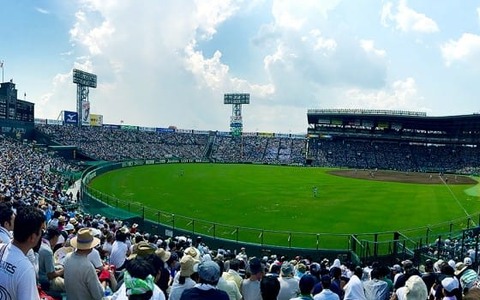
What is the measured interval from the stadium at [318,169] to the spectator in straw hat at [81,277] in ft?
47.5

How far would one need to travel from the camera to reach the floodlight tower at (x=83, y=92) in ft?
306

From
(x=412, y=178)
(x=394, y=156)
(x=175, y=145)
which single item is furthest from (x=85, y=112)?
(x=394, y=156)

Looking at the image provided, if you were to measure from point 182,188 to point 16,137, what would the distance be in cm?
3263

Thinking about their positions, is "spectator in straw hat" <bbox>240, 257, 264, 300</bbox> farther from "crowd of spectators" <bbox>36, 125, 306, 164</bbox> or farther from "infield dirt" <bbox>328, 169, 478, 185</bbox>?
"crowd of spectators" <bbox>36, 125, 306, 164</bbox>

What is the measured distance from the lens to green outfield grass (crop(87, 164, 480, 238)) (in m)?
27.9

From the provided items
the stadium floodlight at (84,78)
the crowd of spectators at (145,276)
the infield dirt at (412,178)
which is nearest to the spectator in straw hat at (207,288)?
the crowd of spectators at (145,276)

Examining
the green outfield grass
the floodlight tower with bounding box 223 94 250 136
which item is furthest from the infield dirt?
the floodlight tower with bounding box 223 94 250 136

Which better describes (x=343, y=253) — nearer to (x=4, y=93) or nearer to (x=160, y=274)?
(x=160, y=274)

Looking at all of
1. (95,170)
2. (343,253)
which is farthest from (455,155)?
(343,253)

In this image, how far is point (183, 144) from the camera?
341ft

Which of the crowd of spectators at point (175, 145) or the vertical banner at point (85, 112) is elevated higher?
the vertical banner at point (85, 112)

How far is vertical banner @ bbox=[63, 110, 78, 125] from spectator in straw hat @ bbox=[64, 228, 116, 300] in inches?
3462

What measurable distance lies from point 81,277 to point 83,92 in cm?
9837

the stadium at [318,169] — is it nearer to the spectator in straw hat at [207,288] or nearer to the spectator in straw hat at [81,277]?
the spectator in straw hat at [81,277]
